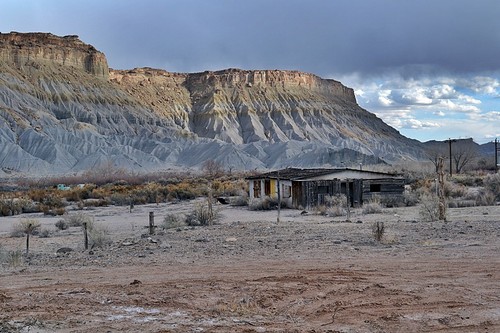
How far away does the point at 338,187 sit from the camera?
38281mm

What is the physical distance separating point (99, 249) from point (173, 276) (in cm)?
603

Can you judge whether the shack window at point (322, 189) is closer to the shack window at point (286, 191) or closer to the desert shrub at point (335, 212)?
the shack window at point (286, 191)

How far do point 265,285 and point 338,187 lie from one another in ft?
90.3

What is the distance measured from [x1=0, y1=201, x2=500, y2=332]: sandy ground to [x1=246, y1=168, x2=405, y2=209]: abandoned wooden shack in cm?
1768

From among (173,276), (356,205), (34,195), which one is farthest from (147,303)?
(34,195)

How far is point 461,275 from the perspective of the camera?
39.1ft

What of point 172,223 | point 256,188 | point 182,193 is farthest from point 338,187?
point 182,193

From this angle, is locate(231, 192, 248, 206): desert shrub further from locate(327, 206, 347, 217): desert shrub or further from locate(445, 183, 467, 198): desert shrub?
locate(445, 183, 467, 198): desert shrub

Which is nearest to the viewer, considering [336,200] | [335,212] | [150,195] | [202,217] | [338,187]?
[202,217]

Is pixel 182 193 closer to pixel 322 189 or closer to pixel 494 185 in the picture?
pixel 322 189

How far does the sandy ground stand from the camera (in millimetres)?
8844

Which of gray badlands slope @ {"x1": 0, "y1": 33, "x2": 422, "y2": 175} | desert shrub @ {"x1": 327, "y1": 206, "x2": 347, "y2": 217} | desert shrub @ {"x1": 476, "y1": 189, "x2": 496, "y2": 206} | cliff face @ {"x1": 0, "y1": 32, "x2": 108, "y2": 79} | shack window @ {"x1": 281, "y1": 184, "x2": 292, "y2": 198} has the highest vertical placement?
cliff face @ {"x1": 0, "y1": 32, "x2": 108, "y2": 79}

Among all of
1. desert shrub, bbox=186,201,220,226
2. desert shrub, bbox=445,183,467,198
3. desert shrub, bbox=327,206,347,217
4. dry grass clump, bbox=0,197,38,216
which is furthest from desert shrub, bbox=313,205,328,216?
dry grass clump, bbox=0,197,38,216

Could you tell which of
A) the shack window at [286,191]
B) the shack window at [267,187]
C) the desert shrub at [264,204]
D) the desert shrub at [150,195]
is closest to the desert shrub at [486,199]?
the shack window at [286,191]
